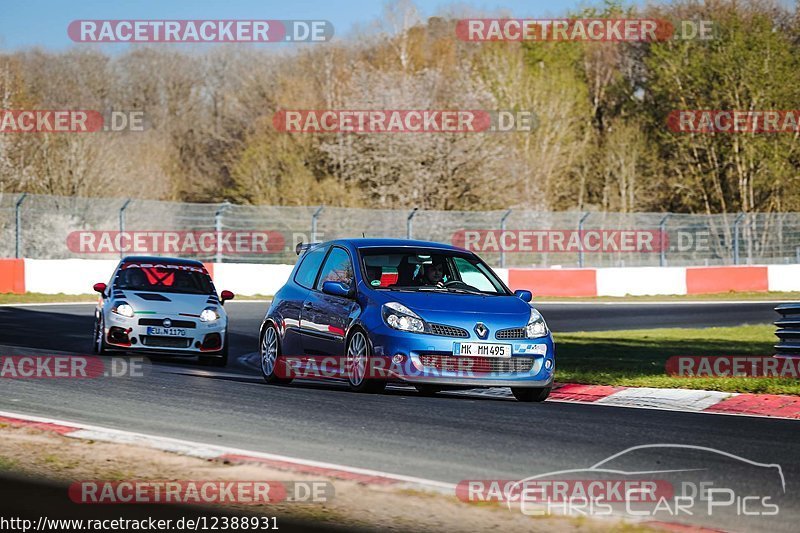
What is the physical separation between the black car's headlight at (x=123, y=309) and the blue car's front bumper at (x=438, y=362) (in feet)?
17.9

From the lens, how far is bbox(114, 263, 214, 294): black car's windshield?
15.8 m

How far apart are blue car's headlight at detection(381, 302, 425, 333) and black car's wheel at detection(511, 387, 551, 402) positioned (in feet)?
3.93

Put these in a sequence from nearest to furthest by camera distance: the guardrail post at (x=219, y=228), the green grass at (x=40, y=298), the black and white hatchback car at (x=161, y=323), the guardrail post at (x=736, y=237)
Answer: the black and white hatchback car at (x=161, y=323), the green grass at (x=40, y=298), the guardrail post at (x=219, y=228), the guardrail post at (x=736, y=237)

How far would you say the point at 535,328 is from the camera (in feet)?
34.9

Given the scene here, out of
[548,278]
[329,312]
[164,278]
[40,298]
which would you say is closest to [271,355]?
[329,312]

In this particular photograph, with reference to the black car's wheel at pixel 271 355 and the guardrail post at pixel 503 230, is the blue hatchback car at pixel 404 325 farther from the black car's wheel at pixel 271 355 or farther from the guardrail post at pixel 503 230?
the guardrail post at pixel 503 230

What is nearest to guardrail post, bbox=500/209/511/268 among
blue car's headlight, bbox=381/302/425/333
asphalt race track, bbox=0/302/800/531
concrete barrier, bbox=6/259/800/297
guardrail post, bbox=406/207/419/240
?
concrete barrier, bbox=6/259/800/297

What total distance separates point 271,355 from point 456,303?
256cm

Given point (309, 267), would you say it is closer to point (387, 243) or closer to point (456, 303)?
point (387, 243)

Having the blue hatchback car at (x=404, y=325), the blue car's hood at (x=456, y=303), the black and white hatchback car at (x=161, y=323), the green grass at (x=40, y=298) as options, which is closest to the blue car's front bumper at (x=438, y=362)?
the blue hatchback car at (x=404, y=325)

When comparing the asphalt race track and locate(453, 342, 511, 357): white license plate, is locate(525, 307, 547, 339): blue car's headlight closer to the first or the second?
locate(453, 342, 511, 357): white license plate

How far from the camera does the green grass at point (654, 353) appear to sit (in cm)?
1236

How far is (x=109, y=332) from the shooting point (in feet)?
48.6

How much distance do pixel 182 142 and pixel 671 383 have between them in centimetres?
6175
